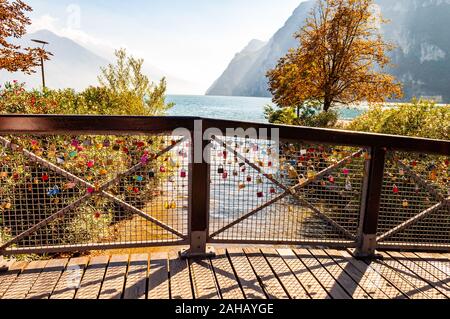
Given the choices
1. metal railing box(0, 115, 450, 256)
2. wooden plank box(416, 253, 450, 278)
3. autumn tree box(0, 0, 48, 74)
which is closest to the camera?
metal railing box(0, 115, 450, 256)

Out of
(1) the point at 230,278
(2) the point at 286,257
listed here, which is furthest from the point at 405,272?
(1) the point at 230,278

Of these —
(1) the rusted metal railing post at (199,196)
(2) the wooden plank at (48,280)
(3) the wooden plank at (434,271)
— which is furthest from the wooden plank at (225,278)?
(3) the wooden plank at (434,271)

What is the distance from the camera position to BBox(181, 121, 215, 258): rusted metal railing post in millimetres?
2990

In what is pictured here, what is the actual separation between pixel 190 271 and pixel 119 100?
12.1 m

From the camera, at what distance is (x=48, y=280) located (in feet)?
Answer: 8.79

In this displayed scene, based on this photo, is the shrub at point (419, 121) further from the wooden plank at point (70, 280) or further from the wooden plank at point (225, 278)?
the wooden plank at point (70, 280)

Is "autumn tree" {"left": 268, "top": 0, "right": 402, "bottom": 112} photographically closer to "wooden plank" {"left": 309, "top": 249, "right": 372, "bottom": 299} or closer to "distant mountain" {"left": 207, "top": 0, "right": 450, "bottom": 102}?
"wooden plank" {"left": 309, "top": 249, "right": 372, "bottom": 299}

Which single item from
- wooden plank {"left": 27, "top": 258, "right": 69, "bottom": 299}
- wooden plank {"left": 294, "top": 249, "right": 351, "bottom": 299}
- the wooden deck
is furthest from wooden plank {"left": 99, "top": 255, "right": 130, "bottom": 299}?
wooden plank {"left": 294, "top": 249, "right": 351, "bottom": 299}

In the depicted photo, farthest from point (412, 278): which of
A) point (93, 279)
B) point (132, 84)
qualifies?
point (132, 84)

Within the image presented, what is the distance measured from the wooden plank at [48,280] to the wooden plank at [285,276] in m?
1.88

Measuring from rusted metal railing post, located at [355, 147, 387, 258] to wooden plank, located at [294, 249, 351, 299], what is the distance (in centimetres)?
52

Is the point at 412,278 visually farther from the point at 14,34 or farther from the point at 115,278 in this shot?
the point at 14,34

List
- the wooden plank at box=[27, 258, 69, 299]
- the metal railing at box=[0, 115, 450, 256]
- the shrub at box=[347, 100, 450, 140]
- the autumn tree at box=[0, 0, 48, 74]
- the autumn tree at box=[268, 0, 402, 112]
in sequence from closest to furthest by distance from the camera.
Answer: the wooden plank at box=[27, 258, 69, 299], the metal railing at box=[0, 115, 450, 256], the shrub at box=[347, 100, 450, 140], the autumn tree at box=[0, 0, 48, 74], the autumn tree at box=[268, 0, 402, 112]

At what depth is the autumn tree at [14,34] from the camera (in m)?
11.1
